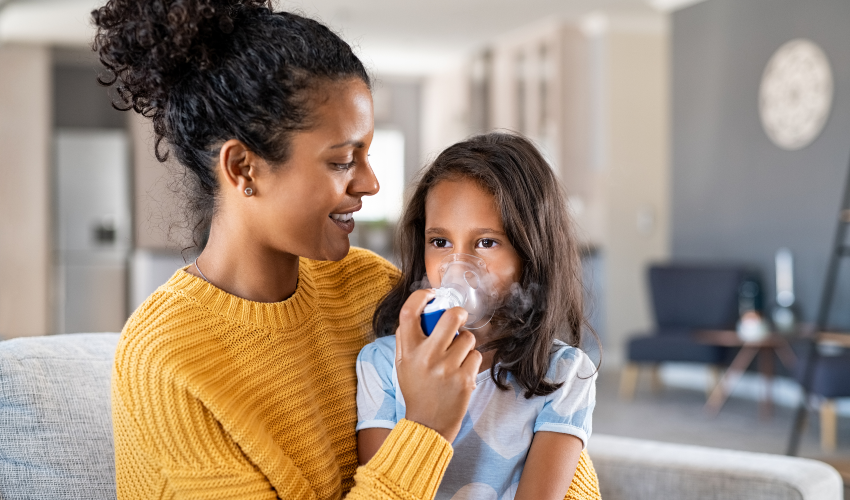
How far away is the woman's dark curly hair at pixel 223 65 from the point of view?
1.09 metres

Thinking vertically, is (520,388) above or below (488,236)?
below

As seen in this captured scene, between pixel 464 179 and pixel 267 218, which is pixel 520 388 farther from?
pixel 267 218

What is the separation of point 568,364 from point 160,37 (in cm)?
76

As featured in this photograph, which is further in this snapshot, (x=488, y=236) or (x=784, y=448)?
(x=784, y=448)

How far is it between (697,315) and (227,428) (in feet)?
17.9

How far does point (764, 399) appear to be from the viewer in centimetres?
538

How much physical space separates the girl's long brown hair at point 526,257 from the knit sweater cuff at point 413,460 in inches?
9.5

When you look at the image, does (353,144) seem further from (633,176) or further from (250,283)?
(633,176)

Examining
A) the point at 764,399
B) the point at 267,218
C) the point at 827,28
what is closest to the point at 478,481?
the point at 267,218

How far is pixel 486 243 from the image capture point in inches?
50.7

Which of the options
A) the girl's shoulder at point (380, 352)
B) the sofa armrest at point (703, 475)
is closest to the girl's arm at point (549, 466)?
the girl's shoulder at point (380, 352)

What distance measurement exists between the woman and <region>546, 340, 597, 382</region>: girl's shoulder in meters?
0.21

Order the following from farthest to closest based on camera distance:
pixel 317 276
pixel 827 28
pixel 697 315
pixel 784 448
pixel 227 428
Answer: pixel 697 315 → pixel 827 28 → pixel 784 448 → pixel 317 276 → pixel 227 428

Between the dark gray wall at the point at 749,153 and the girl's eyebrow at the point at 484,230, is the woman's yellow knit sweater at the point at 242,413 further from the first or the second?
the dark gray wall at the point at 749,153
